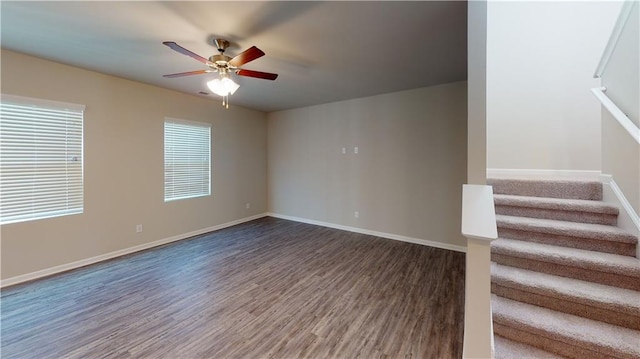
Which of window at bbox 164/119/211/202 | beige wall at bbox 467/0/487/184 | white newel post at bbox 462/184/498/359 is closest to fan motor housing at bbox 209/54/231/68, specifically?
beige wall at bbox 467/0/487/184

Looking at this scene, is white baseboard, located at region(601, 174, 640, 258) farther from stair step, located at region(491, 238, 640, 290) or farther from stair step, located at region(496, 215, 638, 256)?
stair step, located at region(491, 238, 640, 290)

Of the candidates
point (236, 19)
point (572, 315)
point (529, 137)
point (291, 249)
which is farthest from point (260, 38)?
point (529, 137)

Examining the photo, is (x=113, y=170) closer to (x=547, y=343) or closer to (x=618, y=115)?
(x=547, y=343)

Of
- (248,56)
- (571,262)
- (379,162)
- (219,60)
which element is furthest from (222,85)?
(571,262)

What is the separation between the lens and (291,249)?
12.8 feet

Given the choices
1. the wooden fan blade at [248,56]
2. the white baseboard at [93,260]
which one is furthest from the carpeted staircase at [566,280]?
the white baseboard at [93,260]

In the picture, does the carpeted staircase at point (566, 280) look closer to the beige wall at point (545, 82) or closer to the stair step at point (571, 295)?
the stair step at point (571, 295)

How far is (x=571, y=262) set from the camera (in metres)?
1.79

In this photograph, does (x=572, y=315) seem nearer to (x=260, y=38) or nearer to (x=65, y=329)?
(x=260, y=38)

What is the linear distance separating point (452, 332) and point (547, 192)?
1708 millimetres

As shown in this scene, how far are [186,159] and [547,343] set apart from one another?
512cm

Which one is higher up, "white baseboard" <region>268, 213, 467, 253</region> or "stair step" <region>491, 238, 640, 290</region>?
"stair step" <region>491, 238, 640, 290</region>

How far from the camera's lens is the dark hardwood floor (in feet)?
6.10

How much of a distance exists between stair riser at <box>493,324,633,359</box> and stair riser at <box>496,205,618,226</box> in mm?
1139
